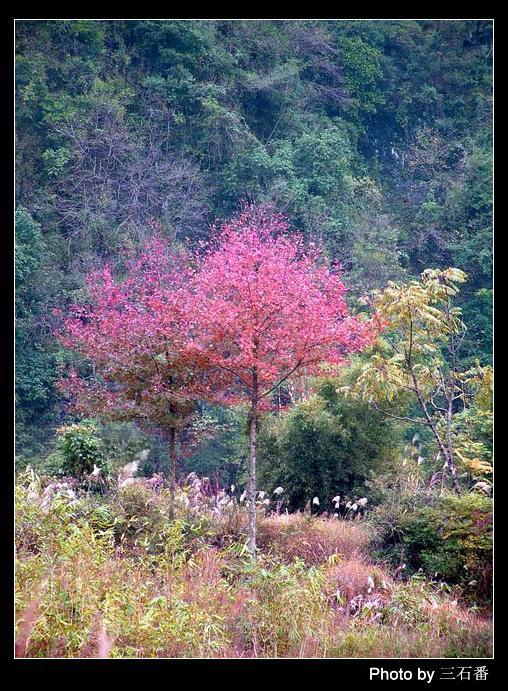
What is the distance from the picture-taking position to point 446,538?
307 inches

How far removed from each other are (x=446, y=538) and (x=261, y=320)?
302cm

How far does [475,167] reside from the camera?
886 inches

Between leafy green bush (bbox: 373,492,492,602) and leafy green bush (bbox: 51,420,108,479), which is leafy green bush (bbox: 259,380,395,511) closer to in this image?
leafy green bush (bbox: 373,492,492,602)

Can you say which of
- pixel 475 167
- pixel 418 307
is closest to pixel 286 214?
pixel 475 167

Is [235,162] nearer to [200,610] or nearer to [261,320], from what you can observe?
[261,320]

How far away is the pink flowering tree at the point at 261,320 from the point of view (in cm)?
839

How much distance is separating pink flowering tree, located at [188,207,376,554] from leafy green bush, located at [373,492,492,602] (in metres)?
1.57

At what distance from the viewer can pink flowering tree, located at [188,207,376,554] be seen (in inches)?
330

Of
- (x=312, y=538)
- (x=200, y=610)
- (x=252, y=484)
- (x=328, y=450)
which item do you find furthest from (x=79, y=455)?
(x=200, y=610)

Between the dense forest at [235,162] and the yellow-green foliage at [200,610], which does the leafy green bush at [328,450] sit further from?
the yellow-green foliage at [200,610]

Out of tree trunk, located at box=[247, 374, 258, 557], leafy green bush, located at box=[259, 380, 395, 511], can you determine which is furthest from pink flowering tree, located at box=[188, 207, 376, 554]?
leafy green bush, located at box=[259, 380, 395, 511]

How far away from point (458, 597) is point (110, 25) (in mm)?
20158

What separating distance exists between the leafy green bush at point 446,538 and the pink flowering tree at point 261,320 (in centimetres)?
157

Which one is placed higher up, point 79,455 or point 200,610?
point 79,455
